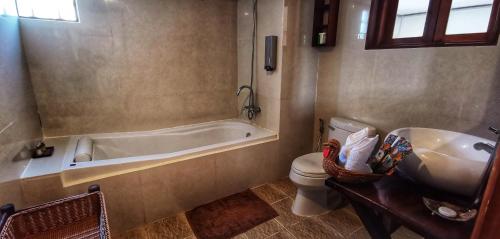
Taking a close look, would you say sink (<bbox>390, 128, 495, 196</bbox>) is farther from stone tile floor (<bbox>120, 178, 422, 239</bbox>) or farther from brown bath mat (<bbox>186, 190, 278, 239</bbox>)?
brown bath mat (<bbox>186, 190, 278, 239</bbox>)

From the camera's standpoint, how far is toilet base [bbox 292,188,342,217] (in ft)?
6.37

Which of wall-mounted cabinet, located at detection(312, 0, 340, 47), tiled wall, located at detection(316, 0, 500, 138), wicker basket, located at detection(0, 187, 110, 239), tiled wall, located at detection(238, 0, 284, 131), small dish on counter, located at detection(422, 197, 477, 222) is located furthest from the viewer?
tiled wall, located at detection(238, 0, 284, 131)

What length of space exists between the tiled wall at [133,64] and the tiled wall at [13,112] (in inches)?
7.0

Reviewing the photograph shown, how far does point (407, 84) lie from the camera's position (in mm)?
1827

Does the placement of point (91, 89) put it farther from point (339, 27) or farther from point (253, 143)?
point (339, 27)

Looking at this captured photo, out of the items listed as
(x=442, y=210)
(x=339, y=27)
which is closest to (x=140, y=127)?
(x=339, y=27)

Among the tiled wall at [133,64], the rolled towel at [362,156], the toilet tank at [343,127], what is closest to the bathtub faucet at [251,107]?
the tiled wall at [133,64]

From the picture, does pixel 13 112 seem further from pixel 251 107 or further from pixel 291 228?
pixel 291 228

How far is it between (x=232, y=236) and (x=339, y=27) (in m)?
2.10

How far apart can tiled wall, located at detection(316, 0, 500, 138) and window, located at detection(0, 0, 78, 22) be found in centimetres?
242

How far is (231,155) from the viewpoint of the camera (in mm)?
2176

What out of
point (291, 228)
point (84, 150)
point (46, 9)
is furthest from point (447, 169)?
point (46, 9)

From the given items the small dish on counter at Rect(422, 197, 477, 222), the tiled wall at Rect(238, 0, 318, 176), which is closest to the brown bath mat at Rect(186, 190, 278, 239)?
the tiled wall at Rect(238, 0, 318, 176)

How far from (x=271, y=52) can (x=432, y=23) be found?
4.18ft
